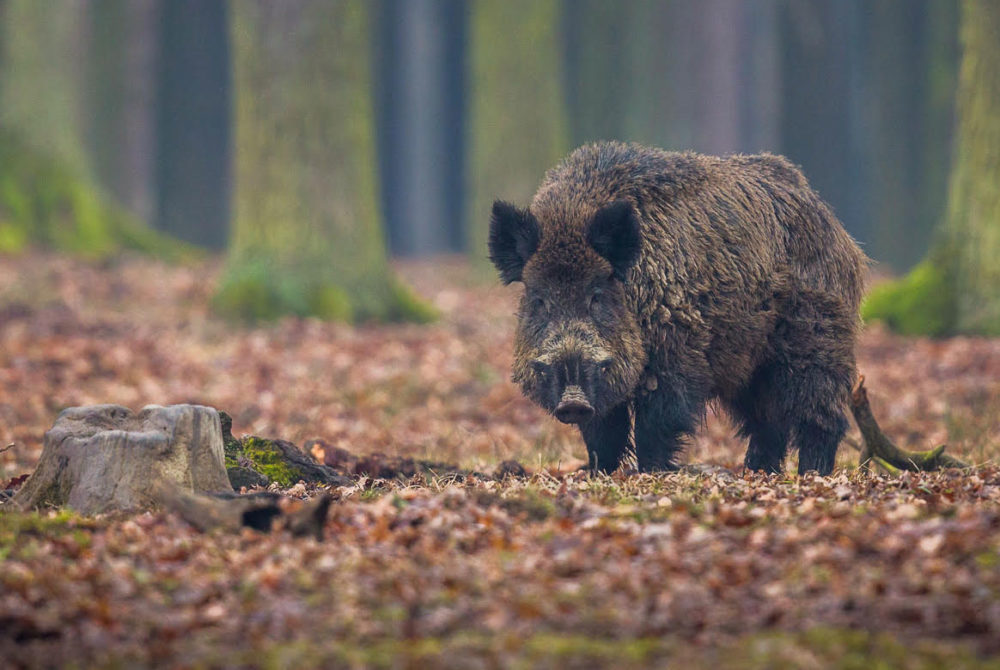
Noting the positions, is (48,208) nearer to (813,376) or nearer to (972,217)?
(972,217)

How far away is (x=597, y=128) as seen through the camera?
29.5 meters

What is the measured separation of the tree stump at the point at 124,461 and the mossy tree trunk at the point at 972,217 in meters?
10.8

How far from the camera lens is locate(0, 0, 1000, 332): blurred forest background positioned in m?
16.7

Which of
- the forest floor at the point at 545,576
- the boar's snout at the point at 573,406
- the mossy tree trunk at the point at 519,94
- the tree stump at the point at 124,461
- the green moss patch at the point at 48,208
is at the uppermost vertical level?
the mossy tree trunk at the point at 519,94

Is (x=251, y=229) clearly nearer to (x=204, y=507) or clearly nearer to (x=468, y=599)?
(x=204, y=507)

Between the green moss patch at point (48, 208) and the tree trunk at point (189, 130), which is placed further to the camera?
the tree trunk at point (189, 130)

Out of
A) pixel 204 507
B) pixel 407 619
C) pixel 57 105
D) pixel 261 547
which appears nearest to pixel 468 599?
pixel 407 619

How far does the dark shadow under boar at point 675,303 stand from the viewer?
26.6 ft

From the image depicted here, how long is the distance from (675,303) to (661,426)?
2.71 ft

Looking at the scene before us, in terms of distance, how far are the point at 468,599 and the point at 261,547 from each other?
1.29 m

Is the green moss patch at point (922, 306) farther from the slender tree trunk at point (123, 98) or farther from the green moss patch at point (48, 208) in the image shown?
the slender tree trunk at point (123, 98)

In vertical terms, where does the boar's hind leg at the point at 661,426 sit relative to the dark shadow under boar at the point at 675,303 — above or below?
below

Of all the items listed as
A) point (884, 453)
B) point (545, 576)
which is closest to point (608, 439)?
point (884, 453)

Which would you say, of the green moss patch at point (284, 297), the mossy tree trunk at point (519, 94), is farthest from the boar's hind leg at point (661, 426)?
the mossy tree trunk at point (519, 94)
